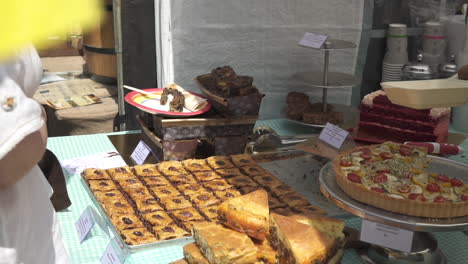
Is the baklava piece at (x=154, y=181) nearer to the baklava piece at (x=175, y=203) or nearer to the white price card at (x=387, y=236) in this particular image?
the baklava piece at (x=175, y=203)

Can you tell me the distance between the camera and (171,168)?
5.41 feet

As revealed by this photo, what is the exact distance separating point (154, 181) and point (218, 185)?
201 millimetres

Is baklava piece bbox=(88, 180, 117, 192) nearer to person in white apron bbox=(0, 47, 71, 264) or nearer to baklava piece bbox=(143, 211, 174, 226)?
baklava piece bbox=(143, 211, 174, 226)

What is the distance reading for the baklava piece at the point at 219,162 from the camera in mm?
1670

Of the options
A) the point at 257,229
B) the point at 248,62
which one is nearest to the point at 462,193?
the point at 257,229

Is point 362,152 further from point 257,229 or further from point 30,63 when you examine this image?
point 30,63

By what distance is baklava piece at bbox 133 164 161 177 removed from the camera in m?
1.61

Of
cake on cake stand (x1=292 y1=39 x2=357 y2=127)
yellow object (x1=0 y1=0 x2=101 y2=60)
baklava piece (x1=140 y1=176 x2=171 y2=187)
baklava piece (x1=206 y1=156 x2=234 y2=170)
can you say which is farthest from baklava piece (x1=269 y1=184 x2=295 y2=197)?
yellow object (x1=0 y1=0 x2=101 y2=60)

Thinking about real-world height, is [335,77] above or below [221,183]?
above

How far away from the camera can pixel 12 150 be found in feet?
2.01

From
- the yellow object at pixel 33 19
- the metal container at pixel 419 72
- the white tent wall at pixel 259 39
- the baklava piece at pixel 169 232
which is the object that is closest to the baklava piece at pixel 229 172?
the baklava piece at pixel 169 232

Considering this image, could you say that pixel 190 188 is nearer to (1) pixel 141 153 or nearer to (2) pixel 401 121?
(1) pixel 141 153

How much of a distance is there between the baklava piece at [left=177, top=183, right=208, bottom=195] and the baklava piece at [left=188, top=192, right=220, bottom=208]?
25 mm

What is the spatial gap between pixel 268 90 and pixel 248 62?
180mm
